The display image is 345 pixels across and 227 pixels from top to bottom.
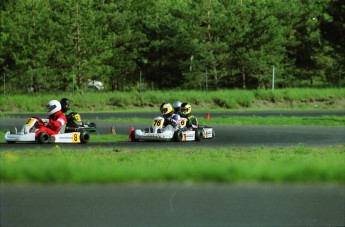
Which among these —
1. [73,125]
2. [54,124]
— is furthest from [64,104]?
[54,124]

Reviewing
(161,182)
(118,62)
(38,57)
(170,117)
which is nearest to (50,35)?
(38,57)

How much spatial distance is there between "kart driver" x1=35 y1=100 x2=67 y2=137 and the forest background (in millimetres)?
23018

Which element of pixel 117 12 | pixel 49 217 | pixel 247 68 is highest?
pixel 117 12

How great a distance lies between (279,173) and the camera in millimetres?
9969

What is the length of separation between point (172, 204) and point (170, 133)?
1283 centimetres

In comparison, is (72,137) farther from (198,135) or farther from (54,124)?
(198,135)

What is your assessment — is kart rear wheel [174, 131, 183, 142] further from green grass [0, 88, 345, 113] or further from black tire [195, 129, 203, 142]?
green grass [0, 88, 345, 113]

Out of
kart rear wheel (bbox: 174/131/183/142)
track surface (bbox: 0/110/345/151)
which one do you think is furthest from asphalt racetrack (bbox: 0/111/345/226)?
kart rear wheel (bbox: 174/131/183/142)

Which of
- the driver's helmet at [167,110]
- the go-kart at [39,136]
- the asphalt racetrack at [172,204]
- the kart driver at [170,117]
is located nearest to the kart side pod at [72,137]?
the go-kart at [39,136]

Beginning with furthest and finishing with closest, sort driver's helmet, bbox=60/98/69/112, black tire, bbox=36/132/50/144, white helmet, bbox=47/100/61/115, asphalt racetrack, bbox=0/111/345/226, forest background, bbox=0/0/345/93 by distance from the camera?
forest background, bbox=0/0/345/93 < driver's helmet, bbox=60/98/69/112 < white helmet, bbox=47/100/61/115 < black tire, bbox=36/132/50/144 < asphalt racetrack, bbox=0/111/345/226

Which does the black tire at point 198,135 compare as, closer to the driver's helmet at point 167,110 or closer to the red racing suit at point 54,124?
the driver's helmet at point 167,110

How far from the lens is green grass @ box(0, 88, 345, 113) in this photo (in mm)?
41156

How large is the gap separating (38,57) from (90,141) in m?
25.8

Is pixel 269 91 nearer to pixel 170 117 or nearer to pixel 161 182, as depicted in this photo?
pixel 170 117
